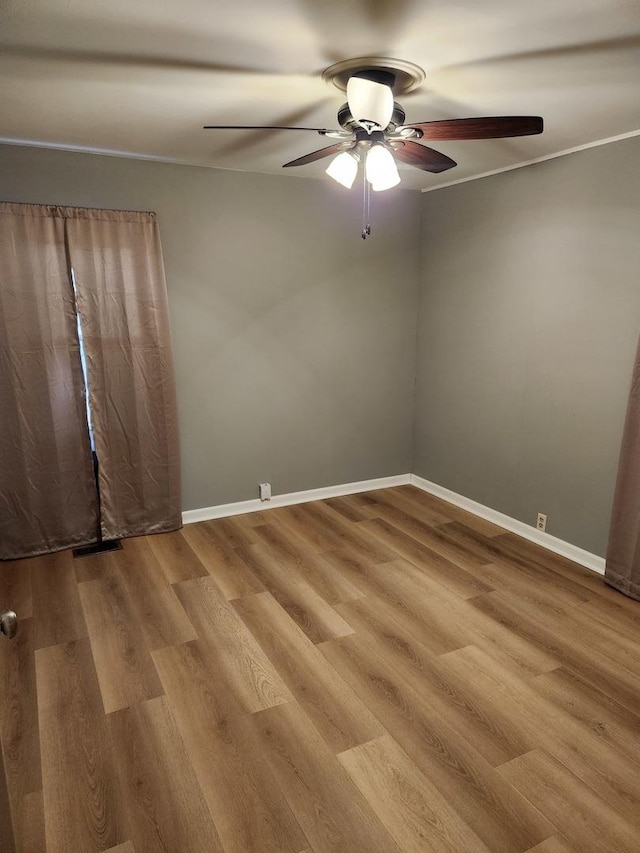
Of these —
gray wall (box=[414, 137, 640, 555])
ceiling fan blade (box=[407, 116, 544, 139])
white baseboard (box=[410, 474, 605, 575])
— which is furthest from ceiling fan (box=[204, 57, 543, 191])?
white baseboard (box=[410, 474, 605, 575])

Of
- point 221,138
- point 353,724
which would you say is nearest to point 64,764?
point 353,724

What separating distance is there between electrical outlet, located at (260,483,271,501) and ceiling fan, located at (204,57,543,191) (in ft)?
8.02

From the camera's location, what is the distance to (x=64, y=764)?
1874 mm

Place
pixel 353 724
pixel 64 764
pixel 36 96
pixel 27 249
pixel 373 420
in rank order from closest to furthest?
pixel 64 764, pixel 353 724, pixel 36 96, pixel 27 249, pixel 373 420

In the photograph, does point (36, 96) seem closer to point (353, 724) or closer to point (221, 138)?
point (221, 138)

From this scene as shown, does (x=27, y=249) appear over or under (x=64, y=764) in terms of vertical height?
over

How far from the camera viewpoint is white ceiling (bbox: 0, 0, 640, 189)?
1602mm

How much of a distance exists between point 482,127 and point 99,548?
318cm

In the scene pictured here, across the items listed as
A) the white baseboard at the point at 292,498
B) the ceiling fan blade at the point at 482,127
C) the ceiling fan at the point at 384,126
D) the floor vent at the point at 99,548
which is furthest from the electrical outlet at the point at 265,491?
the ceiling fan blade at the point at 482,127

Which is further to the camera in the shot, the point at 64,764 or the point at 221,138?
the point at 221,138

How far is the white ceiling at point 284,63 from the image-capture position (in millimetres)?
1602

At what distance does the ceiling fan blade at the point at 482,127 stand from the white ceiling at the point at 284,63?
224 mm

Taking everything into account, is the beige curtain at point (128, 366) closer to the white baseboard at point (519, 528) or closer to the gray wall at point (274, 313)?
the gray wall at point (274, 313)

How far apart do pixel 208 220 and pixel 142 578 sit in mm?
2346
